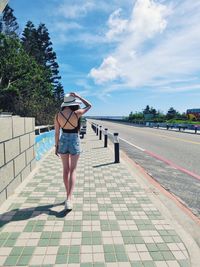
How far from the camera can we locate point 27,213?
174 inches

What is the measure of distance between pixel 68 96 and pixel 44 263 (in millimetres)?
2716

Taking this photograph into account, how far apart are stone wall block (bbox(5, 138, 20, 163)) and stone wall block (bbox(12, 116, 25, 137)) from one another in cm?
18

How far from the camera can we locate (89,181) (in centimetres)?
662

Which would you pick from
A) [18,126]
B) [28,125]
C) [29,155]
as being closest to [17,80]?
[28,125]

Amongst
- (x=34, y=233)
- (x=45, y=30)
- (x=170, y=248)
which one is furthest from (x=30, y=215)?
(x=45, y=30)

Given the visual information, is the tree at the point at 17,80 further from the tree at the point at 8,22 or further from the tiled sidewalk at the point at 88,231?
the tiled sidewalk at the point at 88,231

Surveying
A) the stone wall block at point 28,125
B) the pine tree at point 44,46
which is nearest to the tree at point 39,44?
the pine tree at point 44,46

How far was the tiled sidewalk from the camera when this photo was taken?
3158 mm

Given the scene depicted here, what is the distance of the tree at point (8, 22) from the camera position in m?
35.4

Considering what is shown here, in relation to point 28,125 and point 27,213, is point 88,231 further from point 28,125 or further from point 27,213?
point 28,125

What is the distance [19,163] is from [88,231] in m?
2.89

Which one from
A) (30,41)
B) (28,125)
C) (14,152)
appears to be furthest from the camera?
(30,41)

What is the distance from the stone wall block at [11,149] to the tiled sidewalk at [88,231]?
0.81m

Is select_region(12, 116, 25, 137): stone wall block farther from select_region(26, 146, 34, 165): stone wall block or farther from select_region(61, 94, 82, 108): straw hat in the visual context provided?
select_region(61, 94, 82, 108): straw hat
